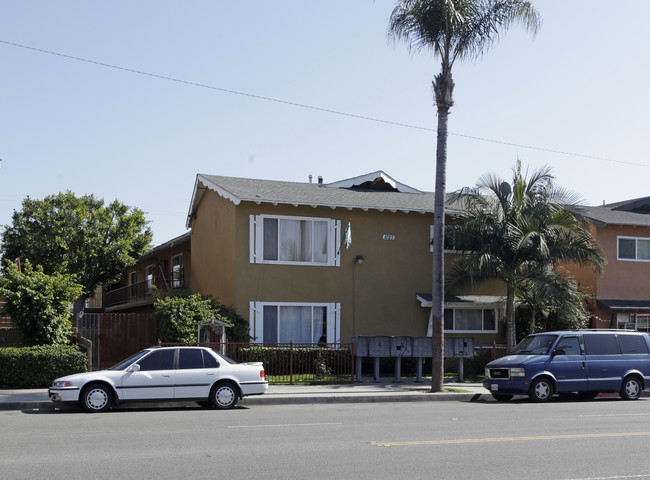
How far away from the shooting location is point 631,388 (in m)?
18.9

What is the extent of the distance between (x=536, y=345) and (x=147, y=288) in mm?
19847

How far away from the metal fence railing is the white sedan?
15.0ft

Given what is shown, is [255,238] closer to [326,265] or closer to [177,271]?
[326,265]

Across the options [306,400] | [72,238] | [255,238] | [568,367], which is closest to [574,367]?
[568,367]

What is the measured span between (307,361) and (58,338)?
23.8ft

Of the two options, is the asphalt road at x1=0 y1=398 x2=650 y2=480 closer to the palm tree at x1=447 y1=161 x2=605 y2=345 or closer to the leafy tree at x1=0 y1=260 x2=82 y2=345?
the leafy tree at x1=0 y1=260 x2=82 y2=345

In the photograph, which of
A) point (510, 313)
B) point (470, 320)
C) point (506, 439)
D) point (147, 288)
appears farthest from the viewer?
point (147, 288)

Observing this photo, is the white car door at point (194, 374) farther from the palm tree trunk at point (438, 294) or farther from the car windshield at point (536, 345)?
the car windshield at point (536, 345)

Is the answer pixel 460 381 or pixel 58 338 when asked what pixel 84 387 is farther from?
pixel 460 381

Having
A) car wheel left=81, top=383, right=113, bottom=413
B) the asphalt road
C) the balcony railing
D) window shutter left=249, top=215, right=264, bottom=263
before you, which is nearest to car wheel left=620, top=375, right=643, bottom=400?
the asphalt road

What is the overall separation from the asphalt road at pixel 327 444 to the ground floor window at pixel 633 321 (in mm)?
12949

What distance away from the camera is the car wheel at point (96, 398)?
48.5ft

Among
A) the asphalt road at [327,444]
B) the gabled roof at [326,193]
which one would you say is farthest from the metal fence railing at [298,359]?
the asphalt road at [327,444]

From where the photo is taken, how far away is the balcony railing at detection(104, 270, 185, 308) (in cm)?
3312
